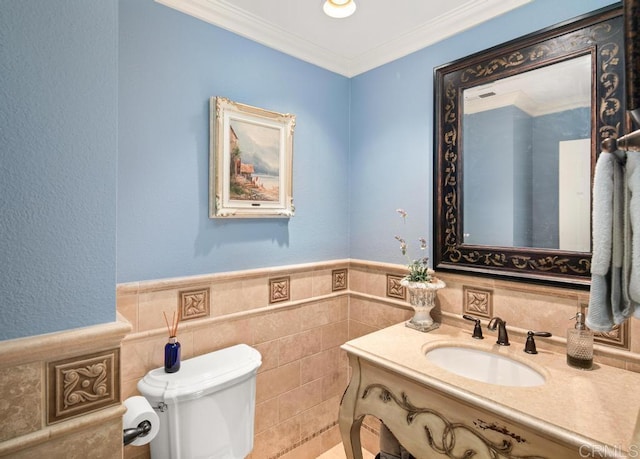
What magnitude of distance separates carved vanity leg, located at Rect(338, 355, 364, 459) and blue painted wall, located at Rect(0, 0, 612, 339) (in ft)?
2.34

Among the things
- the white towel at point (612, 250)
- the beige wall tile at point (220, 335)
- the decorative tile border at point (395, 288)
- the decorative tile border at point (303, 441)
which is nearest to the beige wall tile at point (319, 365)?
the decorative tile border at point (303, 441)

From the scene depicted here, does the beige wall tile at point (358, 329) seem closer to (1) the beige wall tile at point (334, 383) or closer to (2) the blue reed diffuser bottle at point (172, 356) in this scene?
(1) the beige wall tile at point (334, 383)

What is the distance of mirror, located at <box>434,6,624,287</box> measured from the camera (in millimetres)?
1213

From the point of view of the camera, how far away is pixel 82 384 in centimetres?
77

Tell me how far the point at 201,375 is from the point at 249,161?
99 centimetres

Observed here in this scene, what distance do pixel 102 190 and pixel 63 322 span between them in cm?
32

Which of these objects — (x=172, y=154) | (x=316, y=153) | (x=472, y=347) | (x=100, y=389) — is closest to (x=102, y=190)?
(x=100, y=389)

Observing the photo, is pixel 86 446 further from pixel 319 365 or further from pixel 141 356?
pixel 319 365

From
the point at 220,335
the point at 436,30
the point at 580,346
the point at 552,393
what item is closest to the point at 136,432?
the point at 220,335

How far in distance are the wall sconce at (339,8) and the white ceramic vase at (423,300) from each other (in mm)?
1291

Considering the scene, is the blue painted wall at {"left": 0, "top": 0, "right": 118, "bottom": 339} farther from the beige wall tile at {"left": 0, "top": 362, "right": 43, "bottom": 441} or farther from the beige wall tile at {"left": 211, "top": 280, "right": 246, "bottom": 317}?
the beige wall tile at {"left": 211, "top": 280, "right": 246, "bottom": 317}

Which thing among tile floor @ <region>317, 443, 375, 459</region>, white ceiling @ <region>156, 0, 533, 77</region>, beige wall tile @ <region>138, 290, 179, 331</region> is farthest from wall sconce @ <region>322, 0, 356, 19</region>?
tile floor @ <region>317, 443, 375, 459</region>

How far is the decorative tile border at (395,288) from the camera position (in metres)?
1.83

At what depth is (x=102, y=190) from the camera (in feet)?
2.60
